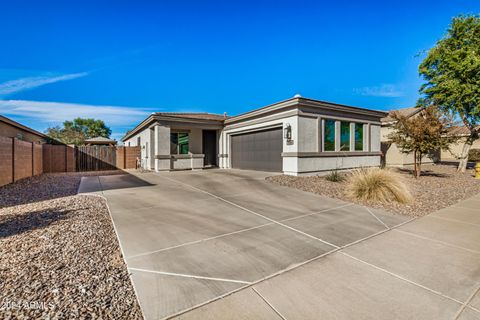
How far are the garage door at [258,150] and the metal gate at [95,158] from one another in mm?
9788

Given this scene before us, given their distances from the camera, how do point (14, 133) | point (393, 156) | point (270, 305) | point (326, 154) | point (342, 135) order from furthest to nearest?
1. point (393, 156)
2. point (14, 133)
3. point (342, 135)
4. point (326, 154)
5. point (270, 305)

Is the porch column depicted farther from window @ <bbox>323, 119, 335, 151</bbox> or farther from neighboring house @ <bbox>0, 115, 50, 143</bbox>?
window @ <bbox>323, 119, 335, 151</bbox>

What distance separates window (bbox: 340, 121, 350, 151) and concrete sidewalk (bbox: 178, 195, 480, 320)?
8.86 meters

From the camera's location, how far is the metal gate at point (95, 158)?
1603cm

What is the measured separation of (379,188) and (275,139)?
6.18 meters

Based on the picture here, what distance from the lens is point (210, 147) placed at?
53.3ft

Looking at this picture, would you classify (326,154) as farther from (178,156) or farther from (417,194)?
(178,156)

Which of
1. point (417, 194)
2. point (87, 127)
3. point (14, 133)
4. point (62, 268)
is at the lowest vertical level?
point (62, 268)

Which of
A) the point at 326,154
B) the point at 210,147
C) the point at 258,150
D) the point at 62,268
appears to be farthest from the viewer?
the point at 210,147

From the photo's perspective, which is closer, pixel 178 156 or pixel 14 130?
pixel 178 156

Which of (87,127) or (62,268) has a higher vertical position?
(87,127)

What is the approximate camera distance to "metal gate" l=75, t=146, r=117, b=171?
16031mm

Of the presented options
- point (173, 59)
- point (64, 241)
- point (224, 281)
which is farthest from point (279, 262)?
point (173, 59)

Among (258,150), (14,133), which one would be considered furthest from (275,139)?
(14,133)
